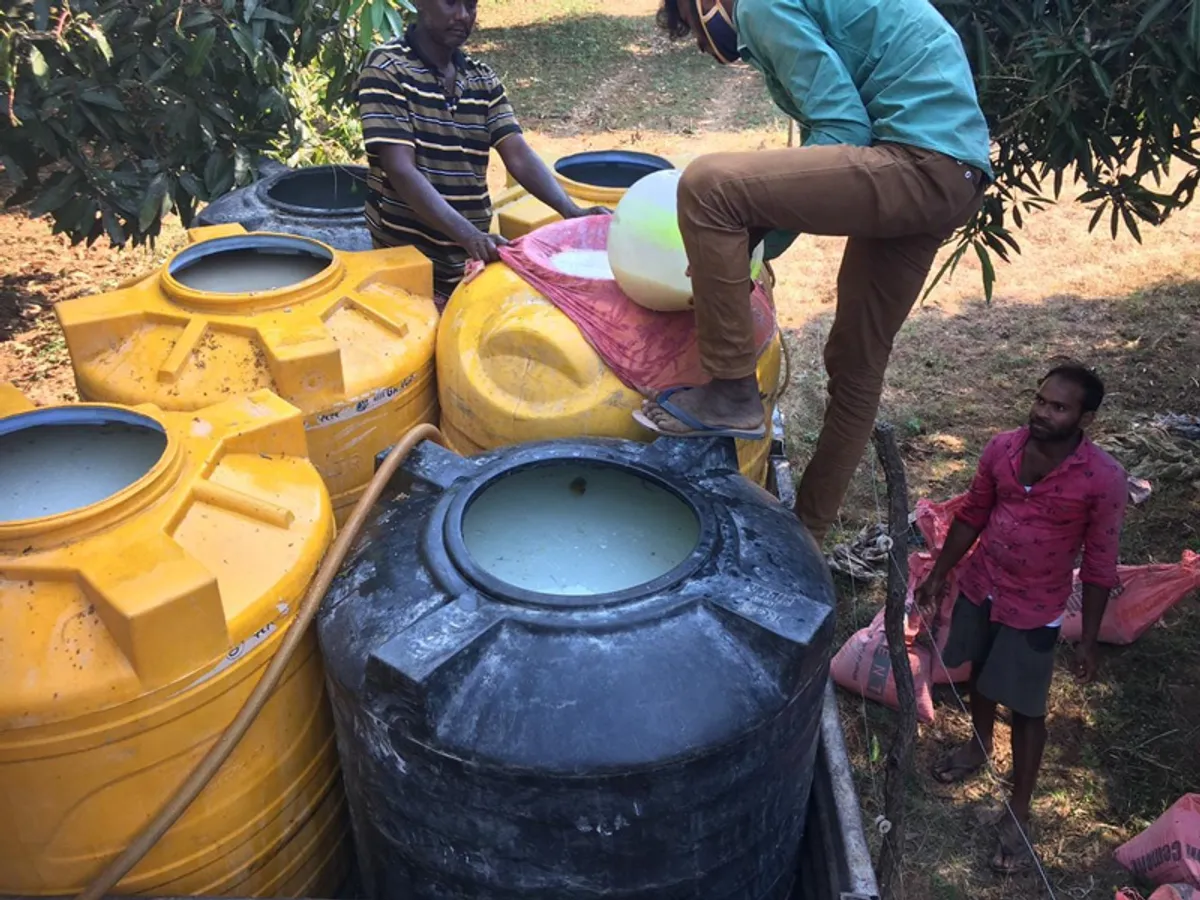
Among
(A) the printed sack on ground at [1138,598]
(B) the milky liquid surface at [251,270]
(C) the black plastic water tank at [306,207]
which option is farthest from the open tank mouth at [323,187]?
(A) the printed sack on ground at [1138,598]

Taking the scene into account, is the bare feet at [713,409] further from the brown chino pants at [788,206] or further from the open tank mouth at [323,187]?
the open tank mouth at [323,187]

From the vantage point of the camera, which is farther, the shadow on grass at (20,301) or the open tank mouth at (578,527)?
the shadow on grass at (20,301)

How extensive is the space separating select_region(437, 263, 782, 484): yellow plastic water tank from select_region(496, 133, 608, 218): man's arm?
2.77 feet

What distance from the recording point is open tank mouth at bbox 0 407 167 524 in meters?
1.94

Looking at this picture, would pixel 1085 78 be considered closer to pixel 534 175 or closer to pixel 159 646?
pixel 534 175

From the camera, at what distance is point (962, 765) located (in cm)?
327

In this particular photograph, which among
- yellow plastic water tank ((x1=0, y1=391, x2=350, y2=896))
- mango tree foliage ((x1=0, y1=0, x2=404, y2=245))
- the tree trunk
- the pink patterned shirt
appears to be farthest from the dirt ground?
yellow plastic water tank ((x1=0, y1=391, x2=350, y2=896))

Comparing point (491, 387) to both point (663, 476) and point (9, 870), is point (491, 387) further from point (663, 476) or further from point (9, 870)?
point (9, 870)

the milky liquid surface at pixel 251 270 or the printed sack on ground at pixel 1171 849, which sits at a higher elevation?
the milky liquid surface at pixel 251 270

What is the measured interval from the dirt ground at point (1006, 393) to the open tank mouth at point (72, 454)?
2.33 metres

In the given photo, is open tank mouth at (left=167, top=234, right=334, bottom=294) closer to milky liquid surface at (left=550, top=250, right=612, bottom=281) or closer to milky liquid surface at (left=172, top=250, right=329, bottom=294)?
milky liquid surface at (left=172, top=250, right=329, bottom=294)

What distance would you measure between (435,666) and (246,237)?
5.75ft

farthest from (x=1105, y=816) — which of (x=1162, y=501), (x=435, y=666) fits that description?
(x=435, y=666)

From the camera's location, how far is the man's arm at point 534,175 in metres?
3.26
